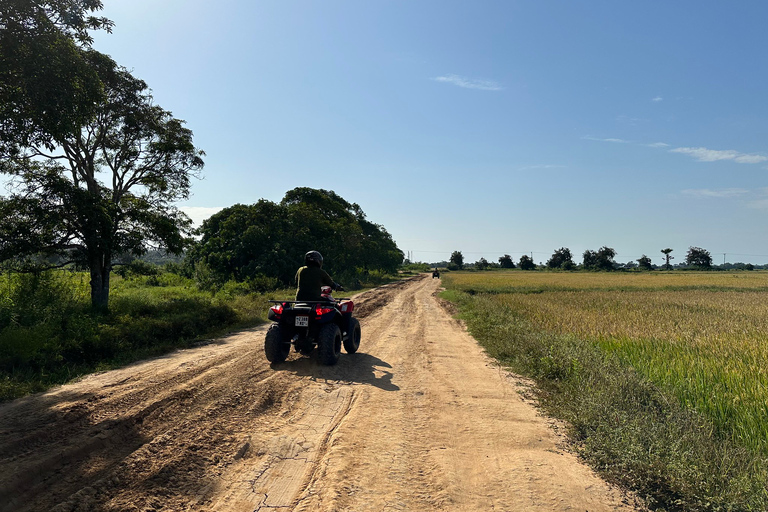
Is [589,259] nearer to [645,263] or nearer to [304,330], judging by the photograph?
[645,263]

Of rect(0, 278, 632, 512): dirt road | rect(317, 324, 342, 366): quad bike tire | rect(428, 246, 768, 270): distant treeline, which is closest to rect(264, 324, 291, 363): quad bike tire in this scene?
rect(0, 278, 632, 512): dirt road

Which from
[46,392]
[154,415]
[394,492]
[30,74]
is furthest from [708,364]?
[30,74]

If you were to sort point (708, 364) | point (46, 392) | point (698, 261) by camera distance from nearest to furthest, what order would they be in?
1. point (46, 392)
2. point (708, 364)
3. point (698, 261)

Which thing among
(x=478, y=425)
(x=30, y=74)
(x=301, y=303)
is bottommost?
(x=478, y=425)

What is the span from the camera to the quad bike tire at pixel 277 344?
650 centimetres

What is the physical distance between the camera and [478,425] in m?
4.30

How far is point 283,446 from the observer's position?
364 centimetres

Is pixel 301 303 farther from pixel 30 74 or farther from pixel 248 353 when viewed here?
pixel 30 74

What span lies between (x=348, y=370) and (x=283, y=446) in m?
2.81

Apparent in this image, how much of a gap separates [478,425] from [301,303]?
140 inches

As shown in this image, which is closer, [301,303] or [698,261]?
[301,303]

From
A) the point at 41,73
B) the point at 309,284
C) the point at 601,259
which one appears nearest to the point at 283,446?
the point at 309,284

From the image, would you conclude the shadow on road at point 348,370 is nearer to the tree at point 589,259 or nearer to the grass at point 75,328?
the grass at point 75,328

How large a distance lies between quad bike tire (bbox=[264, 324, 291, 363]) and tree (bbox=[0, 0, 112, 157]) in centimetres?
558
